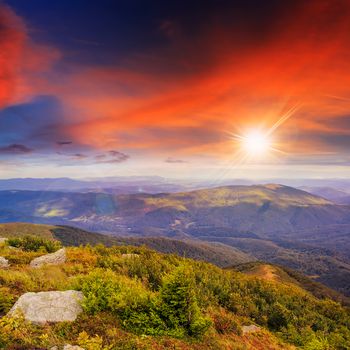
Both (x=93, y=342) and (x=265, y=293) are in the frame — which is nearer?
(x=93, y=342)

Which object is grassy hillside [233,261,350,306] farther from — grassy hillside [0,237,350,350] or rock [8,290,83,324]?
rock [8,290,83,324]

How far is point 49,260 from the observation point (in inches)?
922

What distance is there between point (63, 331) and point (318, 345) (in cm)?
1403

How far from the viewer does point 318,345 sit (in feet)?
55.1

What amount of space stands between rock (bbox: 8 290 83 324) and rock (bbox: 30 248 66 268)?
10590mm

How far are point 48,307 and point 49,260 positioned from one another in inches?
499

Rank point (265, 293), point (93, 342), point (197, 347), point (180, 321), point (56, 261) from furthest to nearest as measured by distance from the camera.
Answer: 1. point (265, 293)
2. point (56, 261)
3. point (180, 321)
4. point (197, 347)
5. point (93, 342)

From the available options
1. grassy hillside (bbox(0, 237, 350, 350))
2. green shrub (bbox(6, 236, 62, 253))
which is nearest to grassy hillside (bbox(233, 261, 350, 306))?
green shrub (bbox(6, 236, 62, 253))

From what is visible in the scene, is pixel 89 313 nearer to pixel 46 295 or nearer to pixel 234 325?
pixel 46 295

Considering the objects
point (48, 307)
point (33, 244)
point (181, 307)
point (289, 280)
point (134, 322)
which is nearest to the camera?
A: point (134, 322)

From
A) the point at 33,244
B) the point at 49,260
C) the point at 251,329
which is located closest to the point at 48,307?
the point at 49,260

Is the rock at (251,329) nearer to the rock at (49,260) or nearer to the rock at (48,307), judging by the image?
the rock at (48,307)

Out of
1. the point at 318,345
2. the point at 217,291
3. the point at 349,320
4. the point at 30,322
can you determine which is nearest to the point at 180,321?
the point at 30,322

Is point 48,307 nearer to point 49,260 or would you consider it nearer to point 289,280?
point 49,260
